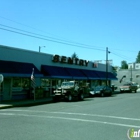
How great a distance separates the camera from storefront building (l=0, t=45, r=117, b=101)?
2321 centimetres

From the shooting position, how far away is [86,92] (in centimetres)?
3478

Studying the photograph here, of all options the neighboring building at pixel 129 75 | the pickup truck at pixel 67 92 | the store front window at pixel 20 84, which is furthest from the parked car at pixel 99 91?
the neighboring building at pixel 129 75

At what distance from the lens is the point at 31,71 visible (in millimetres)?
24969

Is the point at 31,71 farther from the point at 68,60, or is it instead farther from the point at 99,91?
the point at 99,91

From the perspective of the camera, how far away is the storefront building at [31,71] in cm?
2321

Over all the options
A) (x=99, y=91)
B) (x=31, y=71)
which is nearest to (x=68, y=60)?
(x=99, y=91)

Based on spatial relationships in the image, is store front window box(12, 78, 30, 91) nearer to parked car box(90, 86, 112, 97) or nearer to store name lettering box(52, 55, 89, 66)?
store name lettering box(52, 55, 89, 66)

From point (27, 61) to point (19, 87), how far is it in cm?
308

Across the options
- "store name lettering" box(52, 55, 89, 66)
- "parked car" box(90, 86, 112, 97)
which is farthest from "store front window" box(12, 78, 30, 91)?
"parked car" box(90, 86, 112, 97)

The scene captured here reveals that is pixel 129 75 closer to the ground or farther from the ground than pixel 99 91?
farther from the ground

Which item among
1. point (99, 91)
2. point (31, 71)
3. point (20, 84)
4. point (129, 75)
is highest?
point (129, 75)

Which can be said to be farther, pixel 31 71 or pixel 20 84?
pixel 20 84

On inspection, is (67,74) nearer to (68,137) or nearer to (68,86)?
(68,86)

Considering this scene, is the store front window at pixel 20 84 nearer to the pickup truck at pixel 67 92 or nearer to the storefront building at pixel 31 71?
the storefront building at pixel 31 71
